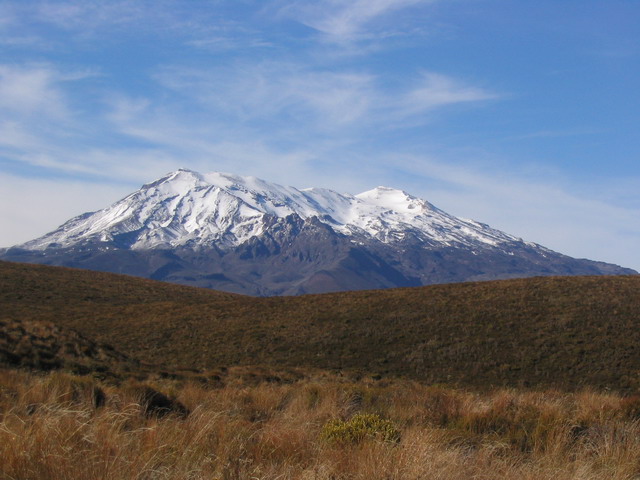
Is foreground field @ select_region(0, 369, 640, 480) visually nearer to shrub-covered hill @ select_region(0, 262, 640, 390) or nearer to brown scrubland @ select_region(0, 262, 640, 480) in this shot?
brown scrubland @ select_region(0, 262, 640, 480)

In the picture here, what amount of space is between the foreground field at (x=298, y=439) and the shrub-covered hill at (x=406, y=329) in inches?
706

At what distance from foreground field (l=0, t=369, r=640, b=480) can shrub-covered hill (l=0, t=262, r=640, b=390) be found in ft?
58.8

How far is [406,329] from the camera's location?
1404 inches

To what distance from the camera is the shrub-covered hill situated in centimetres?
2823

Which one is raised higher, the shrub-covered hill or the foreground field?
the foreground field

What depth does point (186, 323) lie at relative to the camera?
4000 cm

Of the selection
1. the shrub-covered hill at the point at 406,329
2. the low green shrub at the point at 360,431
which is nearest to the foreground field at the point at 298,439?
the low green shrub at the point at 360,431

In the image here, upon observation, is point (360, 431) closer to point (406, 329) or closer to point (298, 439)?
point (298, 439)

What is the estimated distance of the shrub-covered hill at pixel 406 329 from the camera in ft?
92.6

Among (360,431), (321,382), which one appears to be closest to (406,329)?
(321,382)

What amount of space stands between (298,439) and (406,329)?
30.2 meters

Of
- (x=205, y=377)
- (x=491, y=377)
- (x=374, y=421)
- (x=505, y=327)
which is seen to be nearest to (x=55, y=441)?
(x=374, y=421)

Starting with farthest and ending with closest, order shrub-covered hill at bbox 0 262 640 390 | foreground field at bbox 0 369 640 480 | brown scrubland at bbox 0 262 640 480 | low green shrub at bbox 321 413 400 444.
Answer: shrub-covered hill at bbox 0 262 640 390 → low green shrub at bbox 321 413 400 444 → brown scrubland at bbox 0 262 640 480 → foreground field at bbox 0 369 640 480

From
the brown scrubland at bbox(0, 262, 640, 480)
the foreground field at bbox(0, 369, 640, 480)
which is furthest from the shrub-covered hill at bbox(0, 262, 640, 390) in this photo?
the foreground field at bbox(0, 369, 640, 480)
